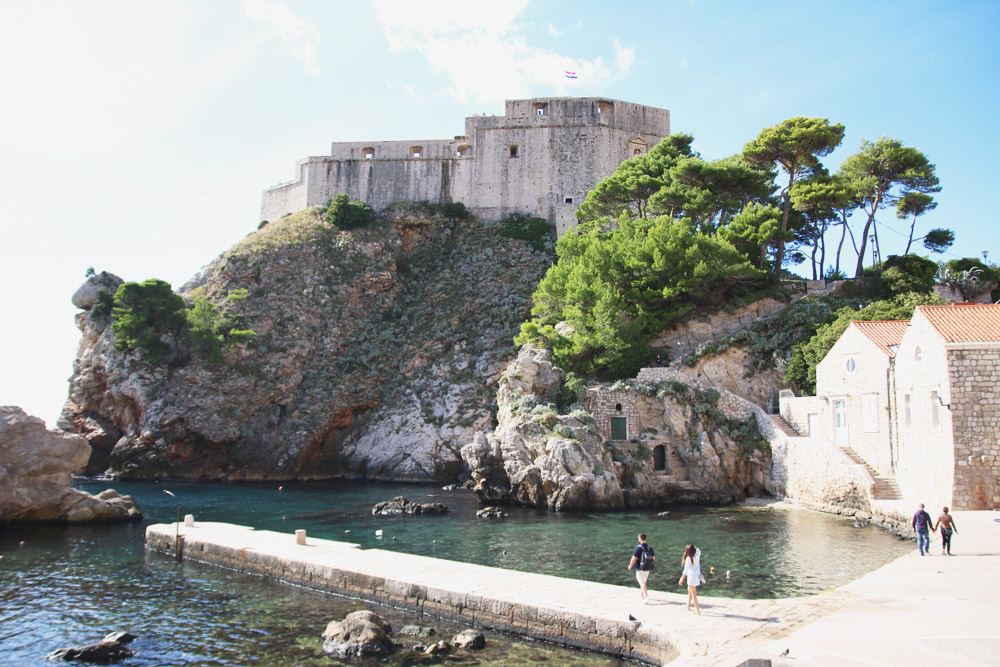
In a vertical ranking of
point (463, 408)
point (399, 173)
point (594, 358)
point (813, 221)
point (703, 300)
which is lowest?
point (463, 408)

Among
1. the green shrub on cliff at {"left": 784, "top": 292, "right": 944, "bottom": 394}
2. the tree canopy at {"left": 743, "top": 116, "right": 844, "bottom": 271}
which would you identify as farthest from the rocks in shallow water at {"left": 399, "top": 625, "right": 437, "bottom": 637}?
the tree canopy at {"left": 743, "top": 116, "right": 844, "bottom": 271}

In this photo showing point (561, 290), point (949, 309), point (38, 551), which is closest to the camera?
point (38, 551)

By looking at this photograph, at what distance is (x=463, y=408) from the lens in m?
36.8

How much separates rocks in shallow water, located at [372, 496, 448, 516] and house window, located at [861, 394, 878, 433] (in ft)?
48.7

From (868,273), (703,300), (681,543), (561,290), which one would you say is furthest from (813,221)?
(681,543)

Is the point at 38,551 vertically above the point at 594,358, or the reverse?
the point at 594,358

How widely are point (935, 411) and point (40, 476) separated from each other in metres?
27.1

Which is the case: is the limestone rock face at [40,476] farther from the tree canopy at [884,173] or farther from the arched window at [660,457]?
the tree canopy at [884,173]

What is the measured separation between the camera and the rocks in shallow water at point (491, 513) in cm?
2362

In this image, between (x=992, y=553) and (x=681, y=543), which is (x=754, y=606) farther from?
(x=681, y=543)

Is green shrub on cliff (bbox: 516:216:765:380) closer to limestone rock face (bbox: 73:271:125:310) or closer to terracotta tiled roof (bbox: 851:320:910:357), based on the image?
terracotta tiled roof (bbox: 851:320:910:357)

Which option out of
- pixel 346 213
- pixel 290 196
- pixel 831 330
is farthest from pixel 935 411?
pixel 290 196

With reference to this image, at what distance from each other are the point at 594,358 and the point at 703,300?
6.28m

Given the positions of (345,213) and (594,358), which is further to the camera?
(345,213)
